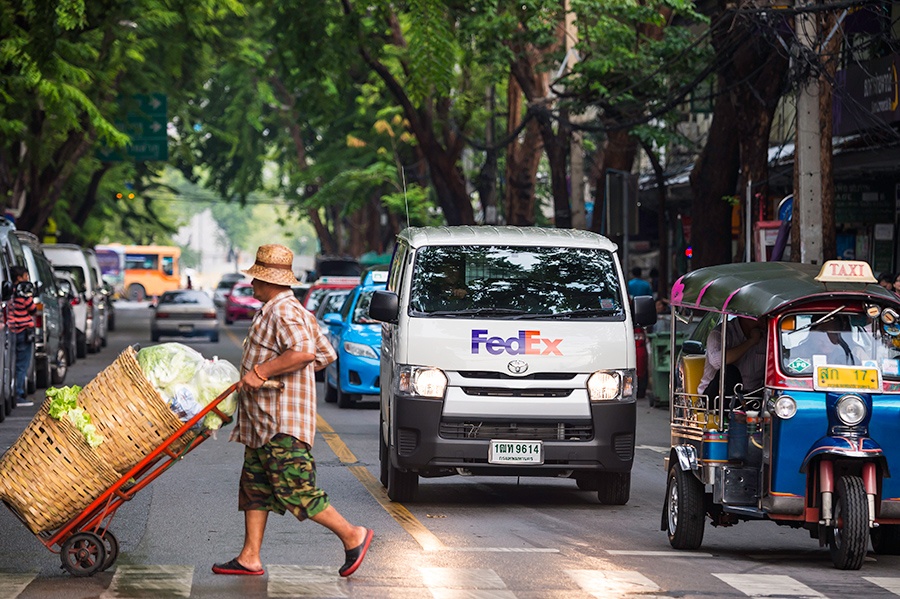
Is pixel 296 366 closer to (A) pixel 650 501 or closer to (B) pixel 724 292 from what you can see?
(B) pixel 724 292

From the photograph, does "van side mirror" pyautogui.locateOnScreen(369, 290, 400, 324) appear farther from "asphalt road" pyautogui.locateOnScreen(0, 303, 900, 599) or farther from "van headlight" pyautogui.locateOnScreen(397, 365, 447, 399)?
"asphalt road" pyautogui.locateOnScreen(0, 303, 900, 599)

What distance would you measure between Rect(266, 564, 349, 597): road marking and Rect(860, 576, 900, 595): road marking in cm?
304

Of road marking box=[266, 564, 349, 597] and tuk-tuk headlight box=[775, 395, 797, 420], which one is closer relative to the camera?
road marking box=[266, 564, 349, 597]

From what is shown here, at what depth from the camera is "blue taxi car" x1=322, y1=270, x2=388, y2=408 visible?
2016cm

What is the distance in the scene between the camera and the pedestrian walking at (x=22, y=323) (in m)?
19.1

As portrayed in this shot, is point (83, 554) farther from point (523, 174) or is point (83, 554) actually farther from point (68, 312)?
point (523, 174)

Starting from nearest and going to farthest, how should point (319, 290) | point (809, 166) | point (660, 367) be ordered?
point (809, 166)
point (660, 367)
point (319, 290)

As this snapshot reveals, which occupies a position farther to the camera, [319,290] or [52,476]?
[319,290]

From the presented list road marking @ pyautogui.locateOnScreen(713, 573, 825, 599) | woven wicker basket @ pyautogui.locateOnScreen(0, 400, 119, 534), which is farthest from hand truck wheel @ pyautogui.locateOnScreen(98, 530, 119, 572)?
road marking @ pyautogui.locateOnScreen(713, 573, 825, 599)

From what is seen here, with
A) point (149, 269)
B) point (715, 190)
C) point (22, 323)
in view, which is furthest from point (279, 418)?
point (149, 269)

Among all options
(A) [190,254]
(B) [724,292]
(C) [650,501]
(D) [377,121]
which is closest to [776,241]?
(C) [650,501]

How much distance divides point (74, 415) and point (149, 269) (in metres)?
78.9

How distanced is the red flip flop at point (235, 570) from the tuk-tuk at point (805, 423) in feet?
9.49

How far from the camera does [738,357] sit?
10.0 metres
